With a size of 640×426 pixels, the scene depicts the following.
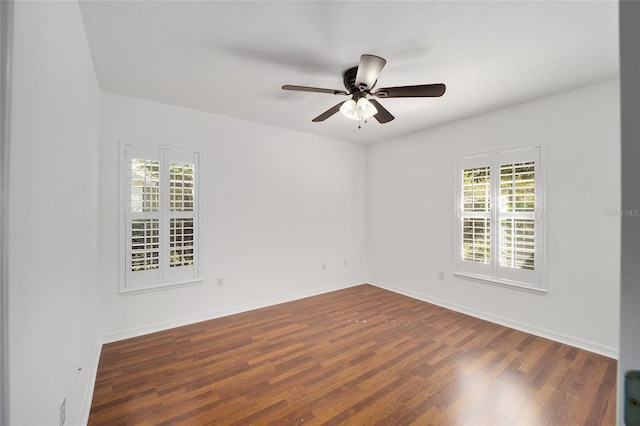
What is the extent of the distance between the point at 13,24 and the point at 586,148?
13.0ft

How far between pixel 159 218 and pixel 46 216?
208 centimetres

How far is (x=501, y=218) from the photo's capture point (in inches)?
128

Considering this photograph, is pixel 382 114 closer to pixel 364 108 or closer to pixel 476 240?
pixel 364 108

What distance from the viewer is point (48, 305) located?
112 centimetres

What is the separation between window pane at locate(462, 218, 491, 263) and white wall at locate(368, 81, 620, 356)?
0.72 ft

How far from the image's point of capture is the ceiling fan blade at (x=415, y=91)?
2084 mm

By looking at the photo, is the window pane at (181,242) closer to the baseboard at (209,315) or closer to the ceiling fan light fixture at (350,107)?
the baseboard at (209,315)

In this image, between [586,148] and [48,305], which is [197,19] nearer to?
[48,305]

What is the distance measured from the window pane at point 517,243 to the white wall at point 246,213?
228 cm

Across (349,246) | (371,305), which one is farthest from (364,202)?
(371,305)

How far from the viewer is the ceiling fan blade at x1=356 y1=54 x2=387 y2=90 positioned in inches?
71.5

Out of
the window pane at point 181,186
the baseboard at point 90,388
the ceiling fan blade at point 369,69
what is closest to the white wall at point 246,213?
the window pane at point 181,186

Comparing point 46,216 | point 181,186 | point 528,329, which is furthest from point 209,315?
point 528,329

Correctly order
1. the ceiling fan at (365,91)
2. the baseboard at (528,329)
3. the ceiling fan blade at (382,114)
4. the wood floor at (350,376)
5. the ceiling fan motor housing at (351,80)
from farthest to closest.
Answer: the baseboard at (528,329) → the ceiling fan blade at (382,114) → the ceiling fan motor housing at (351,80) → the ceiling fan at (365,91) → the wood floor at (350,376)
